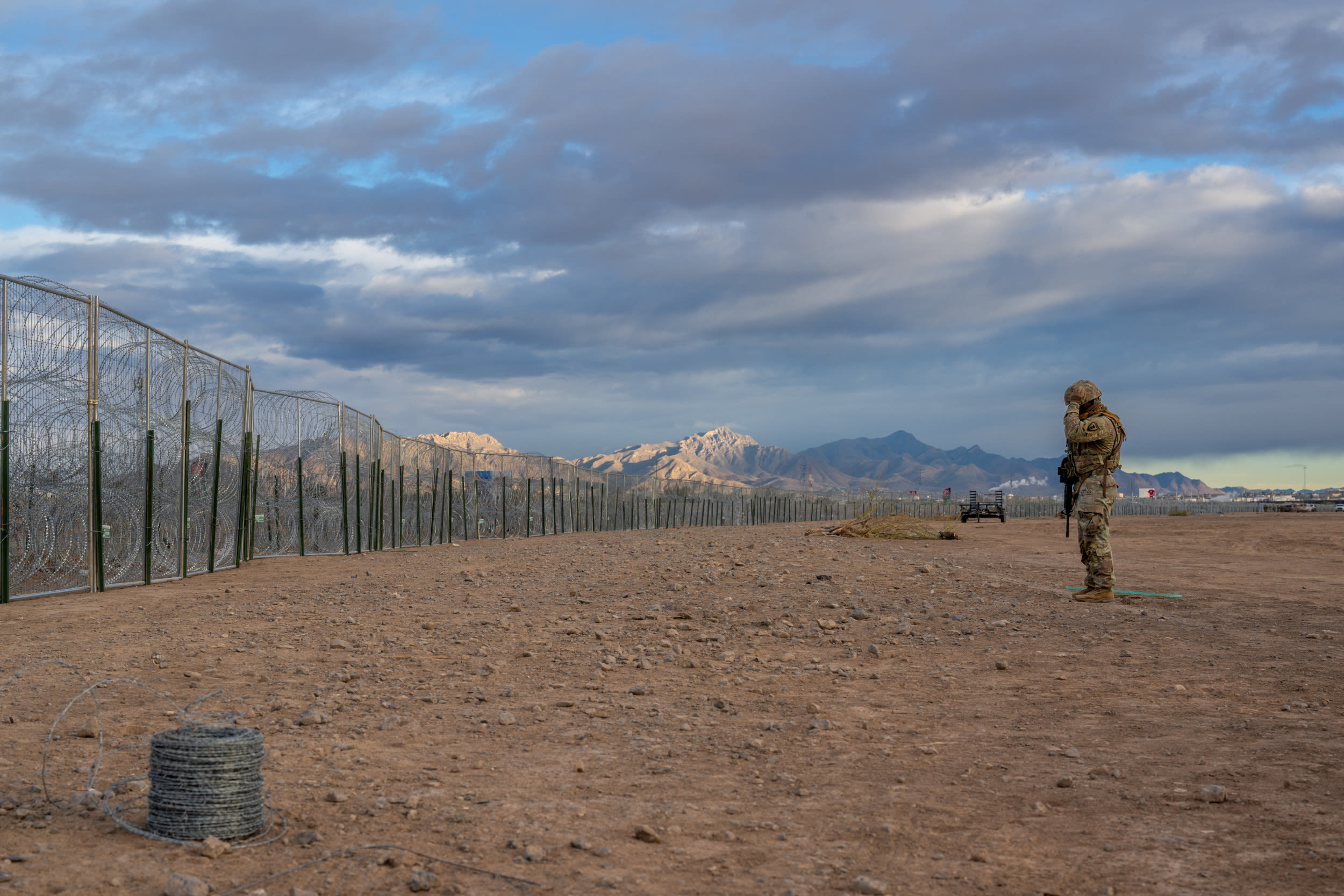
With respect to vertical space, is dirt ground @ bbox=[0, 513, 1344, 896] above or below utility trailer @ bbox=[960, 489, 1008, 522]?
below

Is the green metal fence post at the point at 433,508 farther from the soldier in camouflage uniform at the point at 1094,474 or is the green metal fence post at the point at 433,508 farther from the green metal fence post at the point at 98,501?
the soldier in camouflage uniform at the point at 1094,474

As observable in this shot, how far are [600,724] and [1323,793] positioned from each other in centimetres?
344

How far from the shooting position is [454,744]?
5.00 meters

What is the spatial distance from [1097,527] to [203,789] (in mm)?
9373

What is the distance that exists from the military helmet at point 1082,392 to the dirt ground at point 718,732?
222cm

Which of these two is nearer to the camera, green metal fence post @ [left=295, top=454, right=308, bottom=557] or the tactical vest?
the tactical vest

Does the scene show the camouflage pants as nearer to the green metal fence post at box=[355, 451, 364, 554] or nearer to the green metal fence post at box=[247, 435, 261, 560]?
the green metal fence post at box=[247, 435, 261, 560]

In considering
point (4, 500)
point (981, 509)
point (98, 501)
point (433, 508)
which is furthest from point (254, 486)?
point (981, 509)

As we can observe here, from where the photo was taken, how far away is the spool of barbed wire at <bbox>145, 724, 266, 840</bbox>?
11.5 ft

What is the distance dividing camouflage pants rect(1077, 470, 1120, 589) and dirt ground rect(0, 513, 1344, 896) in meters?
0.46

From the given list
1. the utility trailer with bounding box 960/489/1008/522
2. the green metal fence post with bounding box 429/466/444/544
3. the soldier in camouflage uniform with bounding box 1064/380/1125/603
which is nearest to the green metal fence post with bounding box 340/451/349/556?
the green metal fence post with bounding box 429/466/444/544

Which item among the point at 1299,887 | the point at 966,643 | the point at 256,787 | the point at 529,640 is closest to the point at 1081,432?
the point at 966,643

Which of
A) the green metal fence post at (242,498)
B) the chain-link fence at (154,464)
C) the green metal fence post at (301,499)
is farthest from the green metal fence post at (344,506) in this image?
the green metal fence post at (242,498)

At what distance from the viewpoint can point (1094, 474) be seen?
10.6 meters
